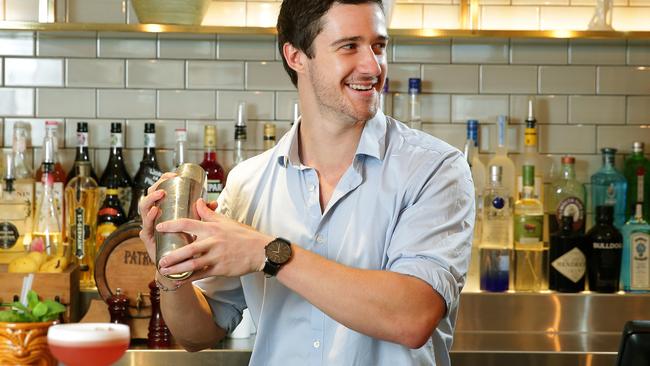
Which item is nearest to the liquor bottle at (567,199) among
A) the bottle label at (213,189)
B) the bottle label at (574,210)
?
the bottle label at (574,210)

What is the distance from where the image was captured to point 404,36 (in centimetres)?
291

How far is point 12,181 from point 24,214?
99 millimetres

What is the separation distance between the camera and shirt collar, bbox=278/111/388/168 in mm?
1799

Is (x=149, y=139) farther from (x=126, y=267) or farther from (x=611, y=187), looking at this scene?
(x=611, y=187)

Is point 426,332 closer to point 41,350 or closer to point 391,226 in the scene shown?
point 391,226

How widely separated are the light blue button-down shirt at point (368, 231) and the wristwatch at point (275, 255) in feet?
0.67

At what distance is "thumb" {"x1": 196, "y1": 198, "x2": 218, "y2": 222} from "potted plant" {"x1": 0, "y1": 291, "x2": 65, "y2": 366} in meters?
0.30

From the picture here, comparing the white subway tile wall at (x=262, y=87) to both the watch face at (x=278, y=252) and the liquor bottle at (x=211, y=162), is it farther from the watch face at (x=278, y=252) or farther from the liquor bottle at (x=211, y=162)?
the watch face at (x=278, y=252)

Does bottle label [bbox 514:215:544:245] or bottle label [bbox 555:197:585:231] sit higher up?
bottle label [bbox 555:197:585:231]

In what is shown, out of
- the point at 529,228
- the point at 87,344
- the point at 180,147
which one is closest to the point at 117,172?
the point at 180,147

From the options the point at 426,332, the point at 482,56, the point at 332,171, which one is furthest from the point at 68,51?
the point at 426,332

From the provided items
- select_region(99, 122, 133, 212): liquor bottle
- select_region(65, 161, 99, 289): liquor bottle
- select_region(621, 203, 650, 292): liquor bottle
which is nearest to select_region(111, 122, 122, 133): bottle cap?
select_region(99, 122, 133, 212): liquor bottle

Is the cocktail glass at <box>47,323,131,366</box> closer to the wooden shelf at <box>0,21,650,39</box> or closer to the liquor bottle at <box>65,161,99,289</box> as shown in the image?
the liquor bottle at <box>65,161,99,289</box>

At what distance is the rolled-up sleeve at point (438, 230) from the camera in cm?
166
